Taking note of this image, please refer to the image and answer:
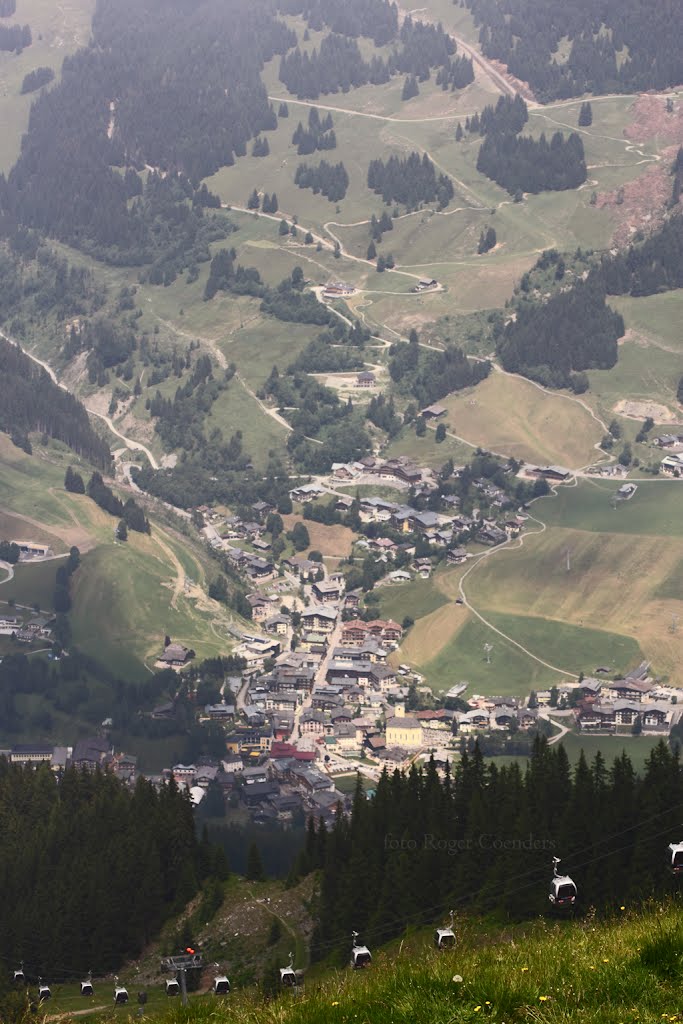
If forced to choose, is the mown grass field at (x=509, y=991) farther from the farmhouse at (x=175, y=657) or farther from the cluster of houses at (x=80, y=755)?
the farmhouse at (x=175, y=657)

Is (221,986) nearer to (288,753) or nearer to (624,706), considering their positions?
(288,753)

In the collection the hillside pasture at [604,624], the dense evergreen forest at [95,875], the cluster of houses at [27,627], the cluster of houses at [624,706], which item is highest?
the dense evergreen forest at [95,875]

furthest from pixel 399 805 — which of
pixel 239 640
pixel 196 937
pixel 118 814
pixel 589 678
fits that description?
pixel 239 640

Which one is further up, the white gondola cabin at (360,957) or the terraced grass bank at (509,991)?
the terraced grass bank at (509,991)

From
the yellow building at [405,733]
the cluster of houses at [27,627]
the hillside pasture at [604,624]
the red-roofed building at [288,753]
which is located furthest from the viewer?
the cluster of houses at [27,627]

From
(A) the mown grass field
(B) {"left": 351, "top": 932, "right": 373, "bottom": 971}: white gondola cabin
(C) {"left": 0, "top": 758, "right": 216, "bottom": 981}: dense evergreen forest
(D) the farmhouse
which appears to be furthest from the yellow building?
(A) the mown grass field

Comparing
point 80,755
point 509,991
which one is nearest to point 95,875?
point 80,755

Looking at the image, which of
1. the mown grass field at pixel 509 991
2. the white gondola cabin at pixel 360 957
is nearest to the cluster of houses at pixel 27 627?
the white gondola cabin at pixel 360 957
